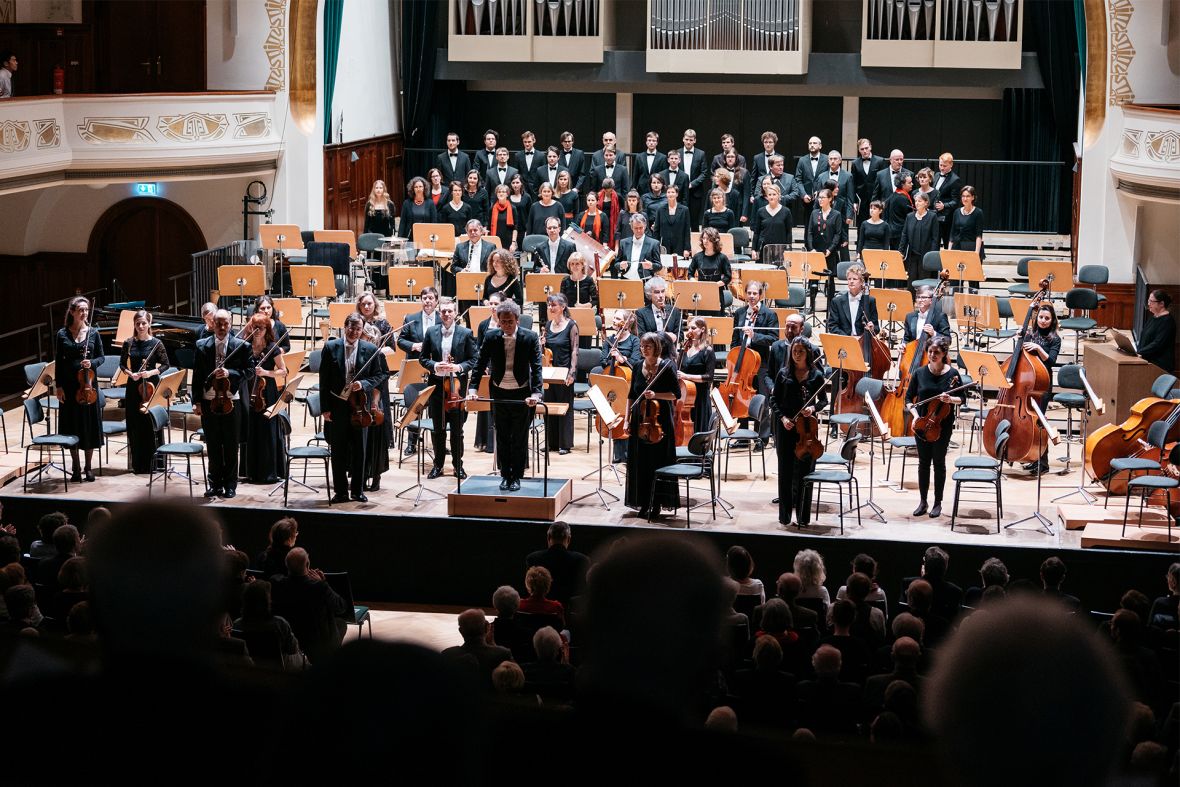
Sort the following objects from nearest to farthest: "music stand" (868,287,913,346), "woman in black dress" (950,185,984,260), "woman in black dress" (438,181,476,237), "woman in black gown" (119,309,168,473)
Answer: "woman in black gown" (119,309,168,473) → "music stand" (868,287,913,346) → "woman in black dress" (950,185,984,260) → "woman in black dress" (438,181,476,237)

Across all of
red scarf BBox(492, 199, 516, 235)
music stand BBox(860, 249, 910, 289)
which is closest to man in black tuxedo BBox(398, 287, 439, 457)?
red scarf BBox(492, 199, 516, 235)

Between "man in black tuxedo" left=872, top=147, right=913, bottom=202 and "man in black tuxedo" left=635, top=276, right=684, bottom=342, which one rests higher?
"man in black tuxedo" left=872, top=147, right=913, bottom=202

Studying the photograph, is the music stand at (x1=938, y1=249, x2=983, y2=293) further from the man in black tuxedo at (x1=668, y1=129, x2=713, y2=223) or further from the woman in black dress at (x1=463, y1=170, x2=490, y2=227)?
the woman in black dress at (x1=463, y1=170, x2=490, y2=227)

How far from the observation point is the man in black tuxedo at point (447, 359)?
9.40 metres

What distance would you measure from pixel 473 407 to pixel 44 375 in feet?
9.44

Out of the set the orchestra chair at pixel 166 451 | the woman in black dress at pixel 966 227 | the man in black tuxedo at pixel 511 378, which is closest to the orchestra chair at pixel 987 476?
the man in black tuxedo at pixel 511 378

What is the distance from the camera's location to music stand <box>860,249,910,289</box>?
12.6 m

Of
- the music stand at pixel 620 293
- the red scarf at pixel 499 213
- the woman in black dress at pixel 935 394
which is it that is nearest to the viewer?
the woman in black dress at pixel 935 394

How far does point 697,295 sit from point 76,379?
4527mm

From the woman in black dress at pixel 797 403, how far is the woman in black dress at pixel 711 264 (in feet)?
10.2

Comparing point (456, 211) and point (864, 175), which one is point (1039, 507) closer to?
point (864, 175)

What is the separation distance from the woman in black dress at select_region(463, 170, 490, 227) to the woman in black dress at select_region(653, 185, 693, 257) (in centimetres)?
189

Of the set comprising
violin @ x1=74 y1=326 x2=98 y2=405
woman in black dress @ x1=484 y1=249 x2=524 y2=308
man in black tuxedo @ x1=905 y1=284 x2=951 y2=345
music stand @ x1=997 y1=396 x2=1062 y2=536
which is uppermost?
woman in black dress @ x1=484 y1=249 x2=524 y2=308

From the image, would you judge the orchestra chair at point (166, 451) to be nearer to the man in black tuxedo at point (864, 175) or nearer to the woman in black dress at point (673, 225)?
the woman in black dress at point (673, 225)
